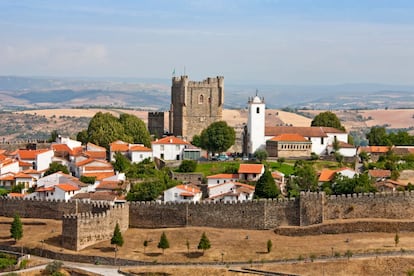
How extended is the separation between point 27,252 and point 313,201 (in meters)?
14.8

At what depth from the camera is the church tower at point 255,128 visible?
70.1m

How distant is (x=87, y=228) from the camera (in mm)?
47219

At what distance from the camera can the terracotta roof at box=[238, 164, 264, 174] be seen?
59312 mm

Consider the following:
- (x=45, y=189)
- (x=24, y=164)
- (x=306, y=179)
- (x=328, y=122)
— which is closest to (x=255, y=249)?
(x=306, y=179)

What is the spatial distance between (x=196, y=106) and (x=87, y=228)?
107 feet

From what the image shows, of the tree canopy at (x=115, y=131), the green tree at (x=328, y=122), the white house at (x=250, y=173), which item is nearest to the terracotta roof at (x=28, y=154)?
the tree canopy at (x=115, y=131)

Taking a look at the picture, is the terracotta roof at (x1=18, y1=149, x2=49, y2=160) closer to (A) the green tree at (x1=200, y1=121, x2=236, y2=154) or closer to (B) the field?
(A) the green tree at (x1=200, y1=121, x2=236, y2=154)

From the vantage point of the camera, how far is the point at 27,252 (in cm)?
4778

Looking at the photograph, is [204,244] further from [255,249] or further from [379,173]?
[379,173]

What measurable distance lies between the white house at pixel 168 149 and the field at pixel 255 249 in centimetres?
1960

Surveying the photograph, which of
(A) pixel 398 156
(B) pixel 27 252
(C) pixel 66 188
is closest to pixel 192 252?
(B) pixel 27 252

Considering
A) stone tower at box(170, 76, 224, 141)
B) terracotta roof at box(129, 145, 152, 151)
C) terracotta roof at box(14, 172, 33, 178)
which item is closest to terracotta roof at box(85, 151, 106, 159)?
terracotta roof at box(129, 145, 152, 151)

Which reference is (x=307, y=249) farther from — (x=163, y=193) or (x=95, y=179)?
(x=95, y=179)

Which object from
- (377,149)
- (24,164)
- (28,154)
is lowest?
(24,164)
